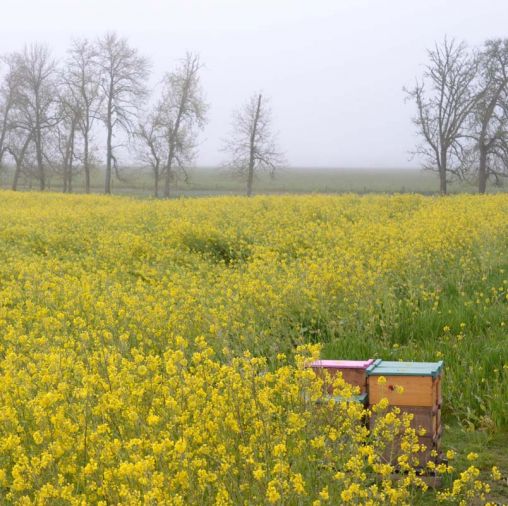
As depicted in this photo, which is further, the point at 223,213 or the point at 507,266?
the point at 223,213

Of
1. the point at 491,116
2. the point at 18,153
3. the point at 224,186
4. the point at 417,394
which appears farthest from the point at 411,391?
the point at 224,186

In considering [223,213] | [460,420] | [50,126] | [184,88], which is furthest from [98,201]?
[460,420]

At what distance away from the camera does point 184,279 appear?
340 inches

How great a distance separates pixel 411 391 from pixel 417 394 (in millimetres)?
36

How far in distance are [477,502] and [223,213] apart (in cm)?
1359

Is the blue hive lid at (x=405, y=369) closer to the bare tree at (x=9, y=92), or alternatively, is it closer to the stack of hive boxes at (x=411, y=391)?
the stack of hive boxes at (x=411, y=391)

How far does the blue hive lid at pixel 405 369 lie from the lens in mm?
4107

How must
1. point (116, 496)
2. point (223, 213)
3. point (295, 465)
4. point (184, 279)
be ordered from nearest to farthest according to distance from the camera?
point (116, 496) → point (295, 465) → point (184, 279) → point (223, 213)

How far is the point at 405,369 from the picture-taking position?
167 inches

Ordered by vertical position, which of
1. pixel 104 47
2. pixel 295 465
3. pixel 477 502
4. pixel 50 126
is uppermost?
pixel 104 47

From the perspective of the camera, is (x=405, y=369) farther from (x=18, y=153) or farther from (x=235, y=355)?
(x=18, y=153)

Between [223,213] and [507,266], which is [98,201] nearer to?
[223,213]

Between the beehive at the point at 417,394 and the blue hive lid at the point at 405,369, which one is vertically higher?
the blue hive lid at the point at 405,369

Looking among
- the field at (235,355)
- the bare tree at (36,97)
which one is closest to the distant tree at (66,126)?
the bare tree at (36,97)
